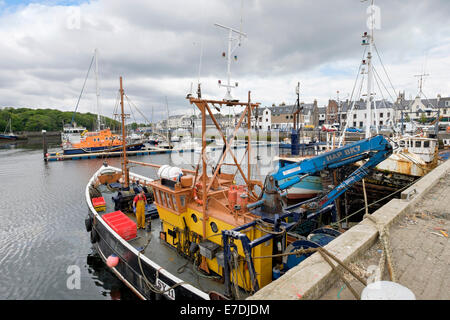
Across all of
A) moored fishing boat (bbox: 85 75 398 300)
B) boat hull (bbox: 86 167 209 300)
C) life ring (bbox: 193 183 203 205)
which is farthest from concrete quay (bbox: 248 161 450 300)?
life ring (bbox: 193 183 203 205)

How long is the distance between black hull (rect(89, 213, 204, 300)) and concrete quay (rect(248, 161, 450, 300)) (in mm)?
3696

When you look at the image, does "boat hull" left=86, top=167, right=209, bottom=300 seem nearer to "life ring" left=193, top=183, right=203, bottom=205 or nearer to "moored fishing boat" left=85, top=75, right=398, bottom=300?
"moored fishing boat" left=85, top=75, right=398, bottom=300

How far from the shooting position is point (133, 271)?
9.55 metres

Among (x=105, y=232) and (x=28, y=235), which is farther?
(x=28, y=235)

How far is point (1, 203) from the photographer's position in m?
23.1

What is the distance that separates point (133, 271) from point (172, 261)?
182 cm

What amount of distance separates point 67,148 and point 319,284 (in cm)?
6270

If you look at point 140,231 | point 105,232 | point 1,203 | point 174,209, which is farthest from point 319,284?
point 1,203

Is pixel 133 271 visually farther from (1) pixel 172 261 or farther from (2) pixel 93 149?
(2) pixel 93 149

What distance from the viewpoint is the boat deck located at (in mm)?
7773
